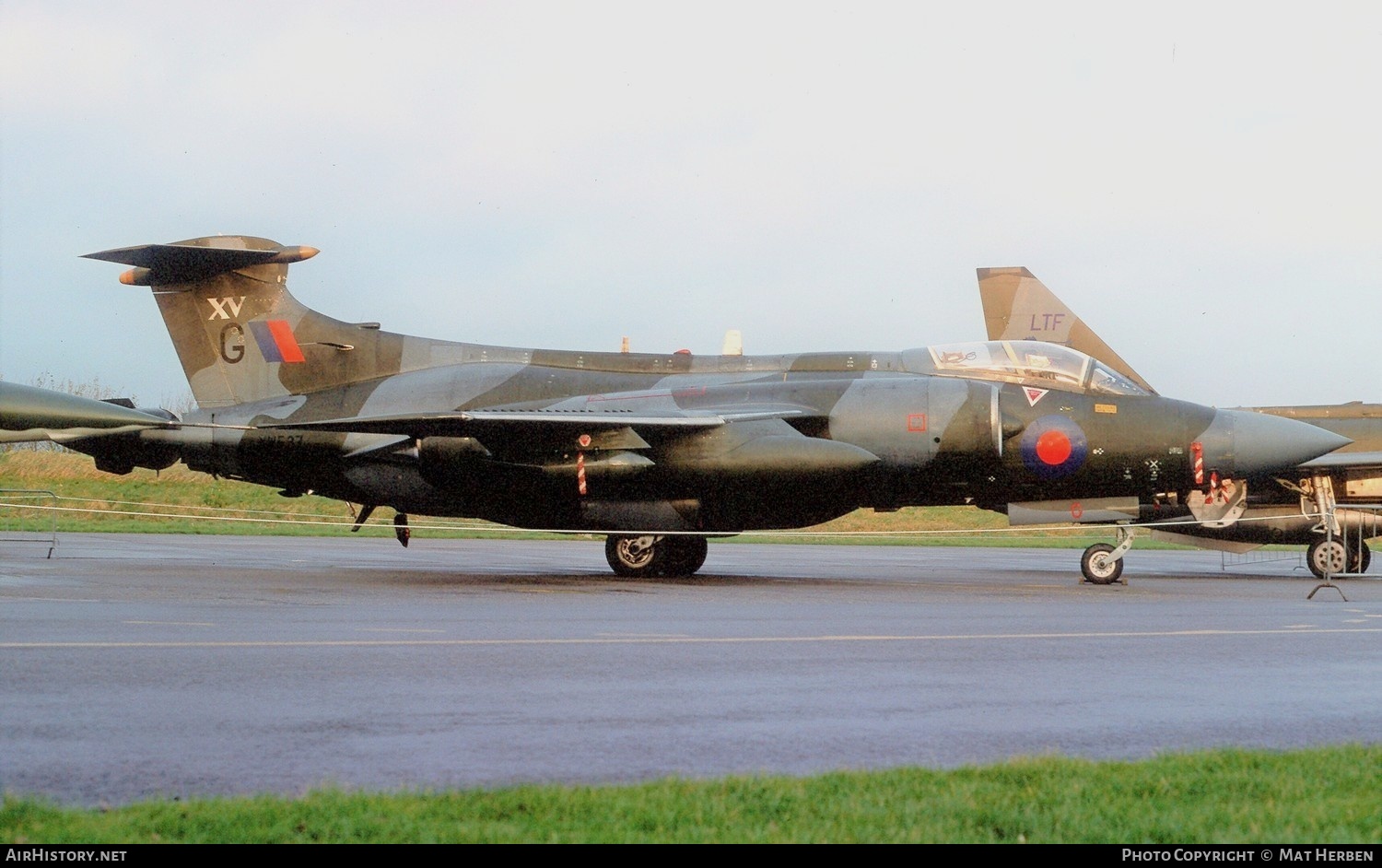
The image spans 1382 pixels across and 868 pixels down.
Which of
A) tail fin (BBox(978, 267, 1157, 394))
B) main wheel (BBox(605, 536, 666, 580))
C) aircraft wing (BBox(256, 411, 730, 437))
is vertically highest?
tail fin (BBox(978, 267, 1157, 394))

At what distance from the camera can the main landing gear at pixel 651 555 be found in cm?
1895

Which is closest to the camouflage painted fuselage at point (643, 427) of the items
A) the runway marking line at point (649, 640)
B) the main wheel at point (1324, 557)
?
the main wheel at point (1324, 557)

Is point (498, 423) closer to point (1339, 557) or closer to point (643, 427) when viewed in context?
point (643, 427)

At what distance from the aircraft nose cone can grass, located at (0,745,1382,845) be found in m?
12.8

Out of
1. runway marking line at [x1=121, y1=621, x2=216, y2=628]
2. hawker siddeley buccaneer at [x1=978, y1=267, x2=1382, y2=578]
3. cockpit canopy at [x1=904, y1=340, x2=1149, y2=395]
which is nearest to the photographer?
runway marking line at [x1=121, y1=621, x2=216, y2=628]

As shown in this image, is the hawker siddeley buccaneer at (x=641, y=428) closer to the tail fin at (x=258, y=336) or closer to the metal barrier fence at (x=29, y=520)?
the tail fin at (x=258, y=336)

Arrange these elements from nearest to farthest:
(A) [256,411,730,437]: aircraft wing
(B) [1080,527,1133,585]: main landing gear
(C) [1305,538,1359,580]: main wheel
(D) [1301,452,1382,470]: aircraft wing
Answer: (A) [256,411,730,437]: aircraft wing, (B) [1080,527,1133,585]: main landing gear, (D) [1301,452,1382,470]: aircraft wing, (C) [1305,538,1359,580]: main wheel

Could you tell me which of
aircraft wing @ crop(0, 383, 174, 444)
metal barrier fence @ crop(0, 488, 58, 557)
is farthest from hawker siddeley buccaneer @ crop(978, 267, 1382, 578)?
metal barrier fence @ crop(0, 488, 58, 557)

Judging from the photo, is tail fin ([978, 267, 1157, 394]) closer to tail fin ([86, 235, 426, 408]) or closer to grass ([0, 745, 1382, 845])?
tail fin ([86, 235, 426, 408])

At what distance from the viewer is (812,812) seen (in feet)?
15.0

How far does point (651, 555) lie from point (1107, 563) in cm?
630

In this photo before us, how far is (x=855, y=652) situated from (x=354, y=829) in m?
5.73

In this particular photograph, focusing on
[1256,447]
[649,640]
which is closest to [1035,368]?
[1256,447]

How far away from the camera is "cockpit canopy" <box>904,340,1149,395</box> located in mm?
17625
